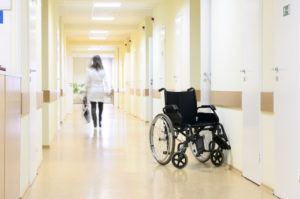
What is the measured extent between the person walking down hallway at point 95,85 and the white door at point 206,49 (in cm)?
428

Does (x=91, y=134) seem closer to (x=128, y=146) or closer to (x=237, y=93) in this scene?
(x=128, y=146)

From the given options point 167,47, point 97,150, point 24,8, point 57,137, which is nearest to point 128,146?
point 97,150

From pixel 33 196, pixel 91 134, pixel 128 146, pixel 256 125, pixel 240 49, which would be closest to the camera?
pixel 33 196

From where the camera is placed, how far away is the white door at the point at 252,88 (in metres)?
4.01

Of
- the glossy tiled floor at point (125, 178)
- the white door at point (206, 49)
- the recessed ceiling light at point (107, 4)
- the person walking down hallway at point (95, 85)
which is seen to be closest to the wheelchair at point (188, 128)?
the glossy tiled floor at point (125, 178)

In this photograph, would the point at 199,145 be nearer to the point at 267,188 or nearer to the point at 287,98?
the point at 267,188

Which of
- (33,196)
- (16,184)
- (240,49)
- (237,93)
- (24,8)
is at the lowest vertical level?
(33,196)

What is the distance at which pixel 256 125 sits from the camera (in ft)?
13.3

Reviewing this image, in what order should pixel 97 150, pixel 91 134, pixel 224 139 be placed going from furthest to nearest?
pixel 91 134 → pixel 97 150 → pixel 224 139

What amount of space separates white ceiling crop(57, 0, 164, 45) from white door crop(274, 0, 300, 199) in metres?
5.78

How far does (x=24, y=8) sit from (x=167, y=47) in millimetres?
5274

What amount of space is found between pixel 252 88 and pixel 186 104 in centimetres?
104

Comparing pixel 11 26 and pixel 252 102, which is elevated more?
pixel 11 26

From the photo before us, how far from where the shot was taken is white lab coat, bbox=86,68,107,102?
9.62 metres
